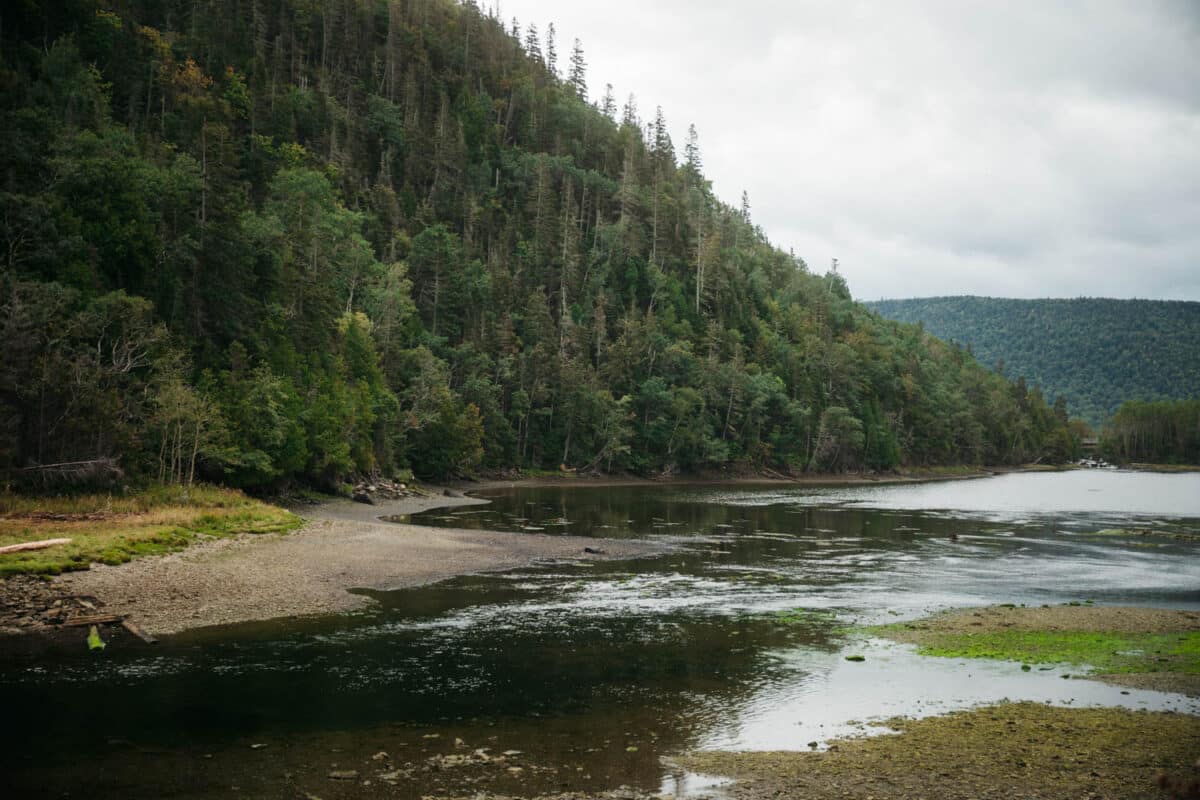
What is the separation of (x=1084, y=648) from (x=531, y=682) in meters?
19.1

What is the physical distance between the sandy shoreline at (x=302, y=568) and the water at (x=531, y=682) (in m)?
2.28

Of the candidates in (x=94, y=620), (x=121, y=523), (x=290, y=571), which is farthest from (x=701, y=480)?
(x=94, y=620)

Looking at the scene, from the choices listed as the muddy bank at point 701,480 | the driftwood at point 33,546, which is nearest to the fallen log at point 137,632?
the driftwood at point 33,546

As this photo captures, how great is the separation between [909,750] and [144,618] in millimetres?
24422

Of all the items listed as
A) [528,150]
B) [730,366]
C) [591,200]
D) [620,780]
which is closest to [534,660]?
[620,780]

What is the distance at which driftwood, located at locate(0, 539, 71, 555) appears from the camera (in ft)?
106

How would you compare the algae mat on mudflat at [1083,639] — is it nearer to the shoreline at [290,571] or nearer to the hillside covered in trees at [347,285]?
the shoreline at [290,571]

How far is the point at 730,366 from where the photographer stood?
5930 inches

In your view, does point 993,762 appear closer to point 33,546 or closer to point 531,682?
point 531,682

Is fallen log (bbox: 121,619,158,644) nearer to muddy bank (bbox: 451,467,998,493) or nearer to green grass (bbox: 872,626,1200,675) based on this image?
green grass (bbox: 872,626,1200,675)

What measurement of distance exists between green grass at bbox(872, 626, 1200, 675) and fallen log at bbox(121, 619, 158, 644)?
2482 cm

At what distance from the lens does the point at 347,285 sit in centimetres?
10344

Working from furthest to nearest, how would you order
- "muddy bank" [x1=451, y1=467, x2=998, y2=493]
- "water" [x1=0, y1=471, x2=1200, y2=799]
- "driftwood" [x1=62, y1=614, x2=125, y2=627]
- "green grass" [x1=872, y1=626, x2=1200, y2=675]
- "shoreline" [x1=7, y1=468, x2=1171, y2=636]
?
"muddy bank" [x1=451, y1=467, x2=998, y2=493] → "shoreline" [x1=7, y1=468, x2=1171, y2=636] → "driftwood" [x1=62, y1=614, x2=125, y2=627] → "green grass" [x1=872, y1=626, x2=1200, y2=675] → "water" [x1=0, y1=471, x2=1200, y2=799]

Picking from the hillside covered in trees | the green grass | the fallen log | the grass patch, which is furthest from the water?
the hillside covered in trees
